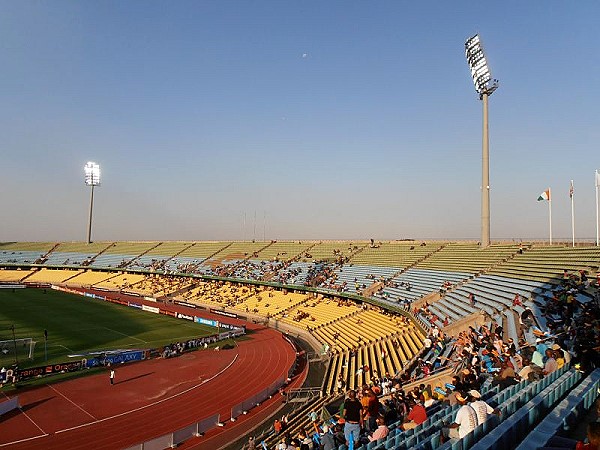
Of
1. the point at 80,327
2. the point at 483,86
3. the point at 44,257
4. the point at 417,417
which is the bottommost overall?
the point at 80,327

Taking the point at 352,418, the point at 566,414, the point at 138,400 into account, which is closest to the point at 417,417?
the point at 352,418

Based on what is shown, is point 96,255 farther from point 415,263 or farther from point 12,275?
point 415,263

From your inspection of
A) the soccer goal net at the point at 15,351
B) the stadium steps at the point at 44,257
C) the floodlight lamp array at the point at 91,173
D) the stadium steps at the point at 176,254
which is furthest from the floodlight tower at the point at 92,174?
the soccer goal net at the point at 15,351

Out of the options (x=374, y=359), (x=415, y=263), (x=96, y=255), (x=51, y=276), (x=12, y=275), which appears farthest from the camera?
(x=96, y=255)

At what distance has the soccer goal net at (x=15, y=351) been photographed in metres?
28.7

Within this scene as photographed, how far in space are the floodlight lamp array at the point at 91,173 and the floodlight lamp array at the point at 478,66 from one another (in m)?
91.9

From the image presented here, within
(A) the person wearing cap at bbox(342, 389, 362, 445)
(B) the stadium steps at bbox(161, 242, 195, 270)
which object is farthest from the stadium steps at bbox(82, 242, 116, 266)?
(A) the person wearing cap at bbox(342, 389, 362, 445)

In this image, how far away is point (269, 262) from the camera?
6469 cm

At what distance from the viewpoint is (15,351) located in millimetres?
30203

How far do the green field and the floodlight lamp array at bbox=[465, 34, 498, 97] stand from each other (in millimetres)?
35337

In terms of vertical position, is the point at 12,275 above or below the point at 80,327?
above

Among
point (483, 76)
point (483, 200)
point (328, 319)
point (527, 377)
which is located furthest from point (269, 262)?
point (527, 377)

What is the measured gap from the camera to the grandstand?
27.0 feet

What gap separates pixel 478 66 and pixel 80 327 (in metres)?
45.9
